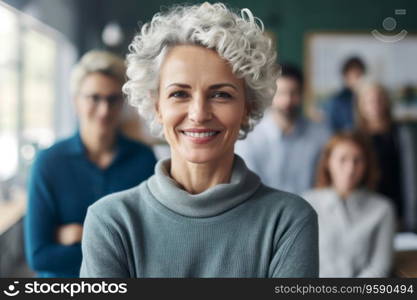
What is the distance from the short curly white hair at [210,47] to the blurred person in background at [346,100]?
32.2 inches

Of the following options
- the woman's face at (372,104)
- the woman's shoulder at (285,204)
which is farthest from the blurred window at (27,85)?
the woman's face at (372,104)

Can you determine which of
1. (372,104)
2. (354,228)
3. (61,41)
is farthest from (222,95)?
(372,104)

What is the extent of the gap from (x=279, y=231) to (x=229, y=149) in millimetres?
132

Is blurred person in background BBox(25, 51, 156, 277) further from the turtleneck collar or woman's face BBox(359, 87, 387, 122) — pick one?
woman's face BBox(359, 87, 387, 122)

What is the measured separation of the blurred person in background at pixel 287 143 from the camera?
1015 mm

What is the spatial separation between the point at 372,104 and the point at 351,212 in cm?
51

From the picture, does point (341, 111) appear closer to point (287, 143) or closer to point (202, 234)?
point (287, 143)

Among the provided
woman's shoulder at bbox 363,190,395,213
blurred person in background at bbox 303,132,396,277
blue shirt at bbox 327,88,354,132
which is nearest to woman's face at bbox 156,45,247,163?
blurred person in background at bbox 303,132,396,277

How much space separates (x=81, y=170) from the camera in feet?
2.87

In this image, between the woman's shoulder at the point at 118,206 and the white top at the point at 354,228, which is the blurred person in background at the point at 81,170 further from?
the white top at the point at 354,228

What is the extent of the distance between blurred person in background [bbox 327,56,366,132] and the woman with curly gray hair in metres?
0.83

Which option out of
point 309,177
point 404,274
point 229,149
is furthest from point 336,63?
point 229,149

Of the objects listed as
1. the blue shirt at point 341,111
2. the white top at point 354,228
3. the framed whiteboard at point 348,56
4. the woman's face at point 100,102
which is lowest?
the white top at point 354,228

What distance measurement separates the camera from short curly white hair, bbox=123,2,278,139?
2.11 ft
